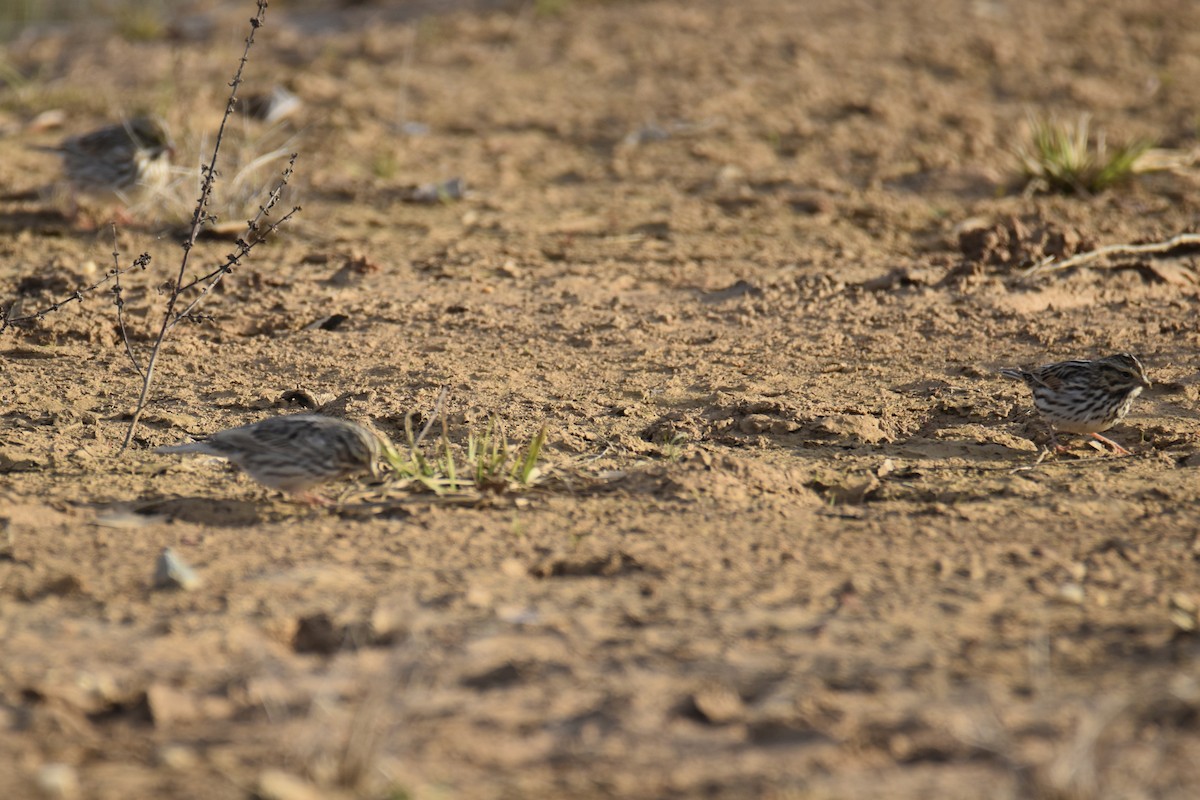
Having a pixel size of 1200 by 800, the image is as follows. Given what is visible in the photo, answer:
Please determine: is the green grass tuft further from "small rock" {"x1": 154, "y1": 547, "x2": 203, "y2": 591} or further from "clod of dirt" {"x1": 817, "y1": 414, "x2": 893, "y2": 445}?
"small rock" {"x1": 154, "y1": 547, "x2": 203, "y2": 591}

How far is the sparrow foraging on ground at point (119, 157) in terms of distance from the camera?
9.95 metres

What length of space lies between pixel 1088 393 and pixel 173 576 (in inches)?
172

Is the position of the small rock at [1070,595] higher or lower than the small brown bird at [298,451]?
lower

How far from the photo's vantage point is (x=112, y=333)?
8023mm

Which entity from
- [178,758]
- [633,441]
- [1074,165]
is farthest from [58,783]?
[1074,165]

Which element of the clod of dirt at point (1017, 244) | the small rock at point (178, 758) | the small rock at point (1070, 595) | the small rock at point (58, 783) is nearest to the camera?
the small rock at point (58, 783)

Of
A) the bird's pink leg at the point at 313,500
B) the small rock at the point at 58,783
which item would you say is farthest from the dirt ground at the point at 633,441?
the bird's pink leg at the point at 313,500

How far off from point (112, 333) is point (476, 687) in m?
4.74

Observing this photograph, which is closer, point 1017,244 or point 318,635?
point 318,635

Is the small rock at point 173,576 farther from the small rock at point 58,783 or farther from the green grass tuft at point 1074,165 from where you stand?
the green grass tuft at point 1074,165

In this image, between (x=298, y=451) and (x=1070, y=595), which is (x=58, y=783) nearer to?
(x=298, y=451)

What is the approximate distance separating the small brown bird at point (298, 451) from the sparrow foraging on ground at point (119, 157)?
4.50m

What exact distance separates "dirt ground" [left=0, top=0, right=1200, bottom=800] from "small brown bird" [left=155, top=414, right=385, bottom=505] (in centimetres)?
17

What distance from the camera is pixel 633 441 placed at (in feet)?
21.8
